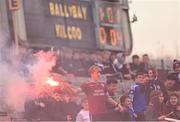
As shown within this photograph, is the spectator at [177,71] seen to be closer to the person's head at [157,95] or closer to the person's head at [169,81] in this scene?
the person's head at [169,81]

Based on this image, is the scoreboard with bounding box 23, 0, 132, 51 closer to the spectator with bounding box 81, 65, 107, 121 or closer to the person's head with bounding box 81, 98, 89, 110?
the spectator with bounding box 81, 65, 107, 121

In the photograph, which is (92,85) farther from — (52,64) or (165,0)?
(165,0)

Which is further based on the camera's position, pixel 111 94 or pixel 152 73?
Answer: pixel 152 73

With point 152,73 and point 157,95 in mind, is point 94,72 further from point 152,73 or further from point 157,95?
point 157,95

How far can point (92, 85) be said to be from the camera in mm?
5055

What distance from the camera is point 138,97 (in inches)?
207

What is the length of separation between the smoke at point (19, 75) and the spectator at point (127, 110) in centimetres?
76

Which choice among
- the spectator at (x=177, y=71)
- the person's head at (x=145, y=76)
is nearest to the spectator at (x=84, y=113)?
the person's head at (x=145, y=76)

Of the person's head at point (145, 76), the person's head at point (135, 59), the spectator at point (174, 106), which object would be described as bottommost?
the spectator at point (174, 106)

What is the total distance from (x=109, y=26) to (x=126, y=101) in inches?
25.2

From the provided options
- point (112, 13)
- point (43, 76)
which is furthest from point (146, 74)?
point (43, 76)

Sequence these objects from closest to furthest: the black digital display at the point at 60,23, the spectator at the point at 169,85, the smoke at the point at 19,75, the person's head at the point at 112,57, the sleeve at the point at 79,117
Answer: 1. the smoke at the point at 19,75
2. the black digital display at the point at 60,23
3. the sleeve at the point at 79,117
4. the person's head at the point at 112,57
5. the spectator at the point at 169,85

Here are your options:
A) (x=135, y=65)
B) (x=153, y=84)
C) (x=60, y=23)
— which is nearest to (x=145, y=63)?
(x=135, y=65)

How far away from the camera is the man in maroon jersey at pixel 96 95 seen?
504cm
